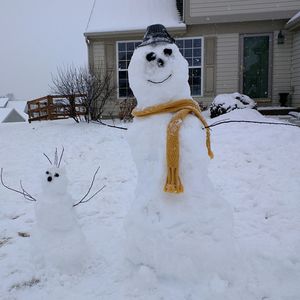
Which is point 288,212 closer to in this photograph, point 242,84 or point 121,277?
point 121,277

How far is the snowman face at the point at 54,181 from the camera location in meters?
3.02

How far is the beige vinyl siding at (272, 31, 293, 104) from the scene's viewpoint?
11219mm

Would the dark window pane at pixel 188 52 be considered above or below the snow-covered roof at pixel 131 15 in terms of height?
below


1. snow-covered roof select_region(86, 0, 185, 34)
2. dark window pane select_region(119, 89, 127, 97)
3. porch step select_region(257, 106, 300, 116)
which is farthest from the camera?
dark window pane select_region(119, 89, 127, 97)

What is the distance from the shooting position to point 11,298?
9.14ft

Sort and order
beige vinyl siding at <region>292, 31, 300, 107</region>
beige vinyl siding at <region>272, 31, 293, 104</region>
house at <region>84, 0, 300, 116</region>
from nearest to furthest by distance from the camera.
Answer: beige vinyl siding at <region>292, 31, 300, 107</region>, house at <region>84, 0, 300, 116</region>, beige vinyl siding at <region>272, 31, 293, 104</region>

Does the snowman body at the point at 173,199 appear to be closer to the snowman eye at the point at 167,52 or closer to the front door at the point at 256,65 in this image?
the snowman eye at the point at 167,52

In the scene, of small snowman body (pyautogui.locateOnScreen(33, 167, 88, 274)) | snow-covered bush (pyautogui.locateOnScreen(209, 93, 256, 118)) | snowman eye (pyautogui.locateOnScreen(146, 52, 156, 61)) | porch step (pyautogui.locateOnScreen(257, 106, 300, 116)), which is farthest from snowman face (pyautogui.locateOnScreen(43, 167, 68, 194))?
porch step (pyautogui.locateOnScreen(257, 106, 300, 116))

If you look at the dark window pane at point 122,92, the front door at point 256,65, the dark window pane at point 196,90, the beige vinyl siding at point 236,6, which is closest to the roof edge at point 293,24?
the beige vinyl siding at point 236,6

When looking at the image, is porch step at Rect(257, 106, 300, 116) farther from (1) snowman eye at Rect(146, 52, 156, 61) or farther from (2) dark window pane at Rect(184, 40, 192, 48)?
(1) snowman eye at Rect(146, 52, 156, 61)

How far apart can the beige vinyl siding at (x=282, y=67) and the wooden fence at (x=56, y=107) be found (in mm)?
6554

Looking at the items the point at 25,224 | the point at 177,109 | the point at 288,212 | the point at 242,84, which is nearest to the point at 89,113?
the point at 242,84

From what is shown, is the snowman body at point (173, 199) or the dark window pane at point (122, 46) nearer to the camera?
the snowman body at point (173, 199)

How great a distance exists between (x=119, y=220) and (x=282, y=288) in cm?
215
